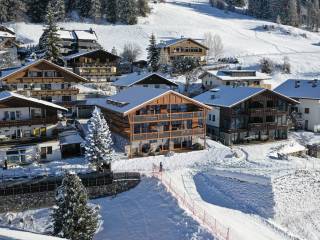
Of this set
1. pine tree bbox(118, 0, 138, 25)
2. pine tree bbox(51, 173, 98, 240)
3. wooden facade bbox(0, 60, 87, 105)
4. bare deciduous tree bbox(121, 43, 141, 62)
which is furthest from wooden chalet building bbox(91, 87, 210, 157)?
pine tree bbox(118, 0, 138, 25)

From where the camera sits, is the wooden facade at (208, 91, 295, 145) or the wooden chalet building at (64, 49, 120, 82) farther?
the wooden chalet building at (64, 49, 120, 82)

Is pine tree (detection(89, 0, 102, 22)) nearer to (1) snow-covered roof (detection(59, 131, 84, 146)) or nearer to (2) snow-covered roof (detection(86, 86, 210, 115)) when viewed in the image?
(2) snow-covered roof (detection(86, 86, 210, 115))

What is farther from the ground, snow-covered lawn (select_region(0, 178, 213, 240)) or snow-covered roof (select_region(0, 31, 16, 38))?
snow-covered roof (select_region(0, 31, 16, 38))

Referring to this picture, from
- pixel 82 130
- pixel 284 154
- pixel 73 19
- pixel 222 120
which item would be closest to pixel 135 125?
pixel 82 130

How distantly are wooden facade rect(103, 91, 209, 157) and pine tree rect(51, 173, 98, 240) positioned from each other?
1757 cm

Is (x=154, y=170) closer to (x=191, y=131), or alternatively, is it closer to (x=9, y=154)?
(x=191, y=131)

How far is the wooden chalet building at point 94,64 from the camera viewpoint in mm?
77688

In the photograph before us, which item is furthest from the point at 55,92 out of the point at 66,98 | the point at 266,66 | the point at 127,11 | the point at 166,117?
the point at 127,11

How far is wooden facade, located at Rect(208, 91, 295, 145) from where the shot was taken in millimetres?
50594

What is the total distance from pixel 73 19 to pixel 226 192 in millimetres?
98686

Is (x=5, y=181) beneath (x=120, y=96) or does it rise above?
beneath

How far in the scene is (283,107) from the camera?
53.2 meters

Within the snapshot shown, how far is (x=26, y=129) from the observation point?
131ft

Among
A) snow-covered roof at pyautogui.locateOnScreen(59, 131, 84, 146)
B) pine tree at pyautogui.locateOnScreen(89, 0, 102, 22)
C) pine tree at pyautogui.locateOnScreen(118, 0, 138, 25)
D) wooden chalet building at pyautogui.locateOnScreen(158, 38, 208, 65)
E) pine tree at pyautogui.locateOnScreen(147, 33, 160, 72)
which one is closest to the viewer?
snow-covered roof at pyautogui.locateOnScreen(59, 131, 84, 146)
